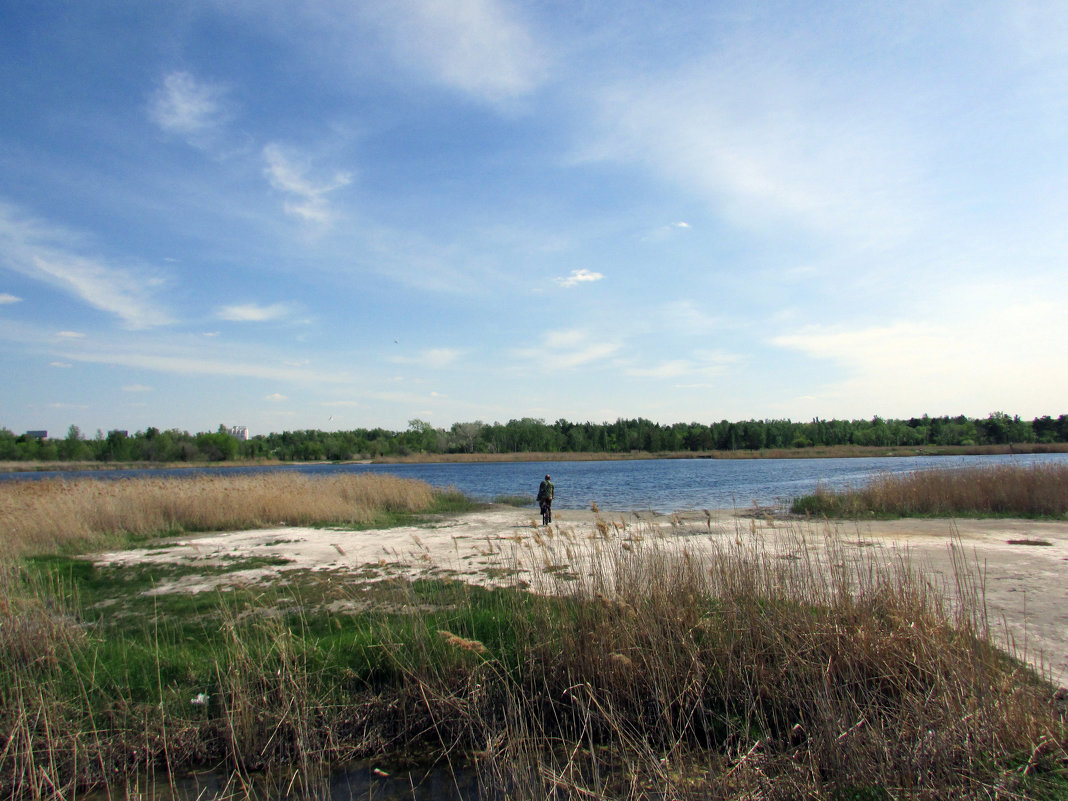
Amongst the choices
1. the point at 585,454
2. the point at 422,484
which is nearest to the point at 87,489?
the point at 422,484

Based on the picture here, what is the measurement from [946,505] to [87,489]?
32.5 m

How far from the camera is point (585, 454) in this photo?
390 ft

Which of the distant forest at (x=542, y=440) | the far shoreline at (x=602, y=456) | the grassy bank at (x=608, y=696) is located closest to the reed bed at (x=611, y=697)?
the grassy bank at (x=608, y=696)

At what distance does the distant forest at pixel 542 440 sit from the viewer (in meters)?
111

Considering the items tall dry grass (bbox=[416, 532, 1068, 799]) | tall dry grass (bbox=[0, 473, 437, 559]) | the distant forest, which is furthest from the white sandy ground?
the distant forest

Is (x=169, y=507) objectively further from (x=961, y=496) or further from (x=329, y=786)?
(x=961, y=496)

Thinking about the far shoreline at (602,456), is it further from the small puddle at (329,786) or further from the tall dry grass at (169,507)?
the small puddle at (329,786)

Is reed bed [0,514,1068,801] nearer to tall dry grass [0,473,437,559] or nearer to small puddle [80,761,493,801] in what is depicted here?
small puddle [80,761,493,801]

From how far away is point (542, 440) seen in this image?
442 ft

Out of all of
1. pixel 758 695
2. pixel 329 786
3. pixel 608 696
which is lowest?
pixel 329 786

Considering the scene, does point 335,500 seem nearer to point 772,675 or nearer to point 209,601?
point 209,601

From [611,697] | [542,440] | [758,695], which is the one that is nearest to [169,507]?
[611,697]

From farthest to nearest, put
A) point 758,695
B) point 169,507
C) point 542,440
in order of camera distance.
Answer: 1. point 542,440
2. point 169,507
3. point 758,695

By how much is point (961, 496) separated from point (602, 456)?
323 ft
